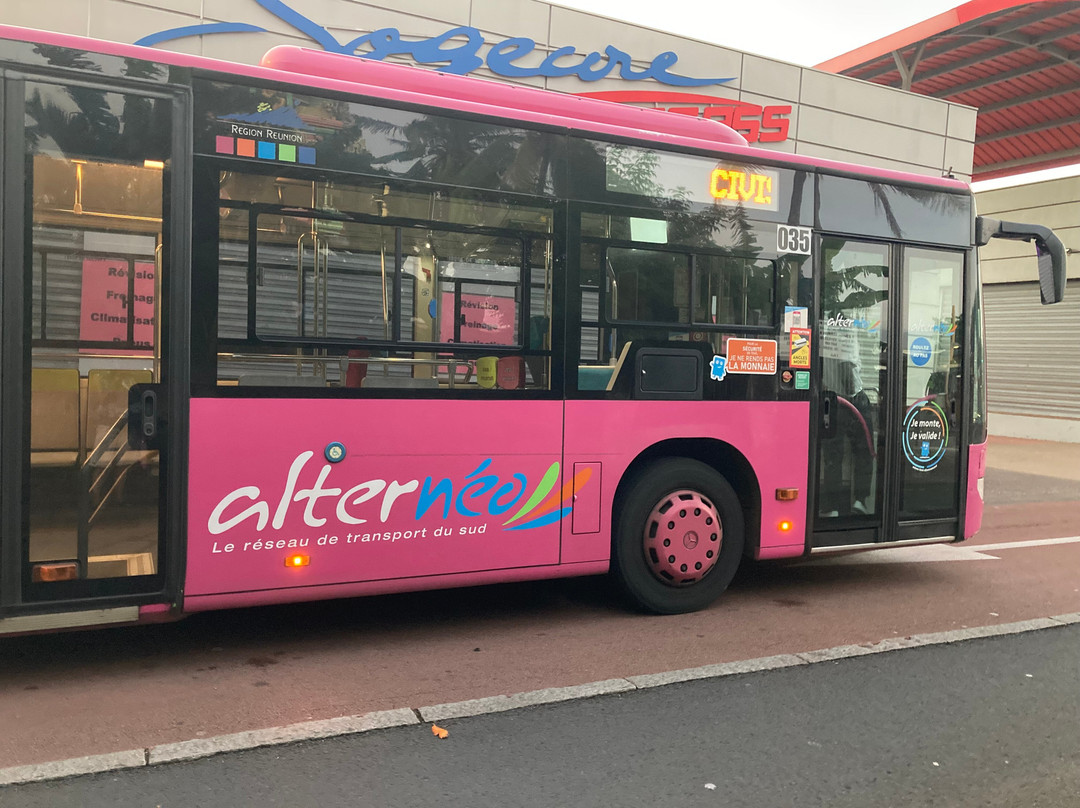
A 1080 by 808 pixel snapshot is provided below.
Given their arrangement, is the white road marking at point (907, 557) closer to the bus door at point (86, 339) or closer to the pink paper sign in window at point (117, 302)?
the bus door at point (86, 339)

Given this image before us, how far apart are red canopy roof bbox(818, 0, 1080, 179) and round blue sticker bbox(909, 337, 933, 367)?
11.1m

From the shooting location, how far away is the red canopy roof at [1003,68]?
15.0m

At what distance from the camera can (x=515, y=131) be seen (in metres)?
5.02

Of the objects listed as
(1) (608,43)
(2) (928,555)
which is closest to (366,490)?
(2) (928,555)

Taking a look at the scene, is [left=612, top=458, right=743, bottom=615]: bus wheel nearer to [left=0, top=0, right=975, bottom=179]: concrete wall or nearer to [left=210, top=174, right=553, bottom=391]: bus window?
[left=210, top=174, right=553, bottom=391]: bus window

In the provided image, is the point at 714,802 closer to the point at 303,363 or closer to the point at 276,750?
the point at 276,750

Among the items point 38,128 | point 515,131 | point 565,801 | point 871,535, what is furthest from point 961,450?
point 38,128

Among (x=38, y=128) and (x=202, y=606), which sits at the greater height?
(x=38, y=128)

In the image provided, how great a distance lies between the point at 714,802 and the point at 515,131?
3.69m

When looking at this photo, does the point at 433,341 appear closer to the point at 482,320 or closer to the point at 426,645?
the point at 482,320

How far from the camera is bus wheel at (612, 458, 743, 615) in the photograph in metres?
5.43

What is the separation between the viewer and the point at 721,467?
589 cm

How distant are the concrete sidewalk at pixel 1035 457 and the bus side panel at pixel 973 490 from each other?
324 inches

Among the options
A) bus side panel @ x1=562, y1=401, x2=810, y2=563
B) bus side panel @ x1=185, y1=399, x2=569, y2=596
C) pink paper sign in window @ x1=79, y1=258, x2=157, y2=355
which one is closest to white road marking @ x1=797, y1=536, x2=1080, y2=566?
bus side panel @ x1=562, y1=401, x2=810, y2=563
